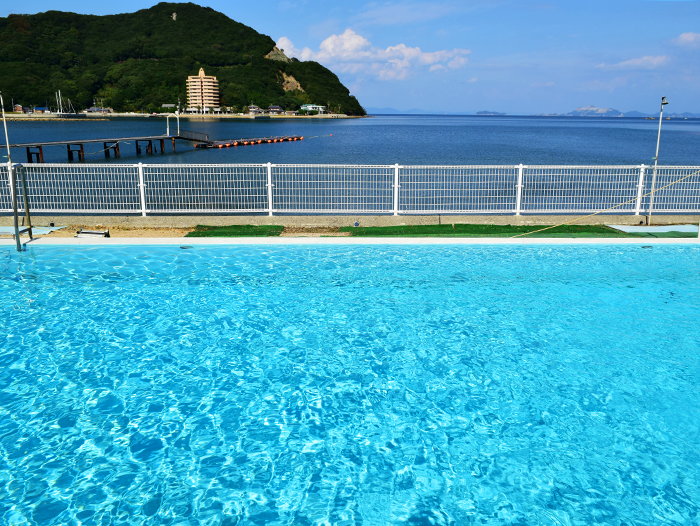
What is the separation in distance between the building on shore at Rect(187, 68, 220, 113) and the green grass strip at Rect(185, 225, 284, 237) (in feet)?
603

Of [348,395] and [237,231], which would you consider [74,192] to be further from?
[348,395]

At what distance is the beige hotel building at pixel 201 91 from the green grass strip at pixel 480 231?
18532cm

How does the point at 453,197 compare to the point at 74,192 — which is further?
the point at 74,192

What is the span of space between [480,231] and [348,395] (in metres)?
7.72

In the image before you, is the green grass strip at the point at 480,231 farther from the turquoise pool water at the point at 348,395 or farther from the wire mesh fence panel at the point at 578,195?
the turquoise pool water at the point at 348,395

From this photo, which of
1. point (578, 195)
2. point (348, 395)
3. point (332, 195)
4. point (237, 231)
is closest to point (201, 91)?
point (332, 195)

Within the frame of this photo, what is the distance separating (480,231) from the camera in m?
12.1

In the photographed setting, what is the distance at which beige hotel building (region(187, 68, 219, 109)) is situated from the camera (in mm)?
179750

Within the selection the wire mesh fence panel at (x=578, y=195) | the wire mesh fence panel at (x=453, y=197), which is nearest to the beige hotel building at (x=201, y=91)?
the wire mesh fence panel at (x=578, y=195)

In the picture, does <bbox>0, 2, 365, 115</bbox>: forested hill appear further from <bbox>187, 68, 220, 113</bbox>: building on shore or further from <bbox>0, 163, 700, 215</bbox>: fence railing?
<bbox>0, 163, 700, 215</bbox>: fence railing

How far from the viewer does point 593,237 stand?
38.3ft

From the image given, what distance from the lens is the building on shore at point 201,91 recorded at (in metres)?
180

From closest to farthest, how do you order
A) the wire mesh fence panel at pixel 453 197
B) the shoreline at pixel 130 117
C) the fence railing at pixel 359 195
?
the fence railing at pixel 359 195
the wire mesh fence panel at pixel 453 197
the shoreline at pixel 130 117

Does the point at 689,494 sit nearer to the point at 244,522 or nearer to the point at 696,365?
the point at 696,365
